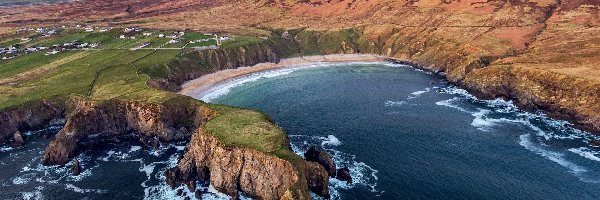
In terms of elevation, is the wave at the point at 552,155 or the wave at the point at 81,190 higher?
the wave at the point at 552,155

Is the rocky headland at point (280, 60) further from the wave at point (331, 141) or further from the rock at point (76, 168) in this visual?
the wave at point (331, 141)

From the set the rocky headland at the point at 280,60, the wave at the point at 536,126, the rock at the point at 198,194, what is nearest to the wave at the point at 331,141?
the rocky headland at the point at 280,60

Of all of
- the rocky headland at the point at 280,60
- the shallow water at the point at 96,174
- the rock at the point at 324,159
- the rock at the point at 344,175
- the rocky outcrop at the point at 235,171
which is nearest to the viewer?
the rocky outcrop at the point at 235,171

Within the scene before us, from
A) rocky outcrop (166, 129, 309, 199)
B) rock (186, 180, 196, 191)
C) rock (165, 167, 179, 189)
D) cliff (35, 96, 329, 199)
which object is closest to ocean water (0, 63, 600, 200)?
rock (165, 167, 179, 189)

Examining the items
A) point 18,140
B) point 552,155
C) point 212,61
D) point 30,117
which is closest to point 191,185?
point 18,140

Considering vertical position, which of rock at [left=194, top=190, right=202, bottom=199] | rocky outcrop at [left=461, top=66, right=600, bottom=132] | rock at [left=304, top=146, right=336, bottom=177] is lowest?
rock at [left=194, top=190, right=202, bottom=199]

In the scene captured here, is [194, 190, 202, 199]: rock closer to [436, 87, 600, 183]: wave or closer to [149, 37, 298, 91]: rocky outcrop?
[149, 37, 298, 91]: rocky outcrop

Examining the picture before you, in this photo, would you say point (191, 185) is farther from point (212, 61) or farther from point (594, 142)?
point (212, 61)
